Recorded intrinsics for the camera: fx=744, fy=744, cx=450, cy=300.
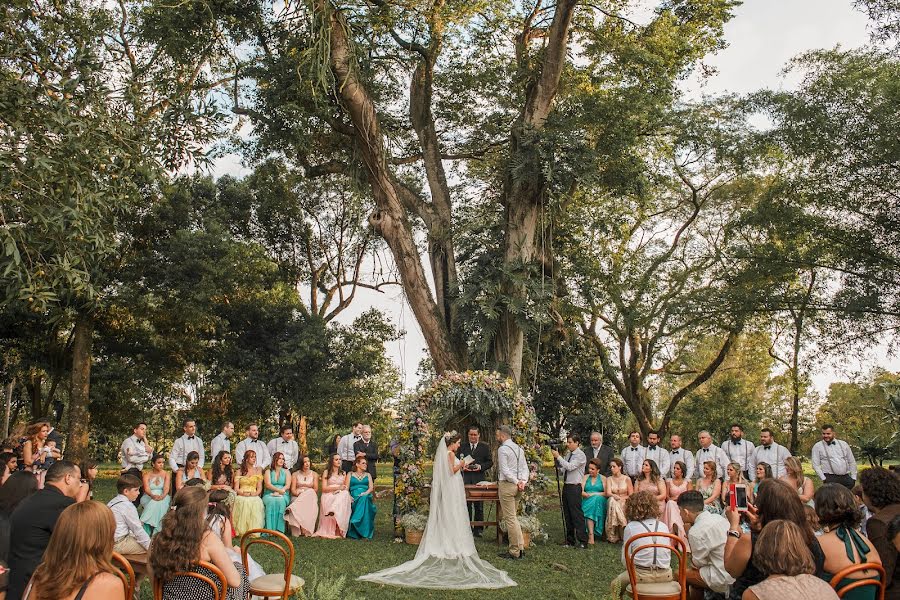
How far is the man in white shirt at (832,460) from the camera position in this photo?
11.2 meters

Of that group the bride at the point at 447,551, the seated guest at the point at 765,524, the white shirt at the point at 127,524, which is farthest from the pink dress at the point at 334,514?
the seated guest at the point at 765,524

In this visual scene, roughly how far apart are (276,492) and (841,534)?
28.7 feet

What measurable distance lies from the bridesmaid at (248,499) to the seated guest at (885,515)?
26.9 feet

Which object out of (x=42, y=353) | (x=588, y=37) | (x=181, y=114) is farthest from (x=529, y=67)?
(x=42, y=353)

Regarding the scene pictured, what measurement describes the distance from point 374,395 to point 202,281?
27.8 ft

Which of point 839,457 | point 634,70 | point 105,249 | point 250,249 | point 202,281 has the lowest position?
point 839,457

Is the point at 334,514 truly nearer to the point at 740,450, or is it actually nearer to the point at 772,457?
the point at 740,450

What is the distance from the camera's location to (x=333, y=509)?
11.6 m

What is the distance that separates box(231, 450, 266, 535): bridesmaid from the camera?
10.8 meters

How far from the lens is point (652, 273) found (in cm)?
2203

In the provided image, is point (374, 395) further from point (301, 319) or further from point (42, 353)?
point (42, 353)

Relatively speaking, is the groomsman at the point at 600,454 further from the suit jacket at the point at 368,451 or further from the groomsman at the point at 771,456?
the suit jacket at the point at 368,451

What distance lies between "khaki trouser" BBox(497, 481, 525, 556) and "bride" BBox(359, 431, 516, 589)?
25.7 inches

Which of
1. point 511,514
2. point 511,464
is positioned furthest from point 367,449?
point 511,514
